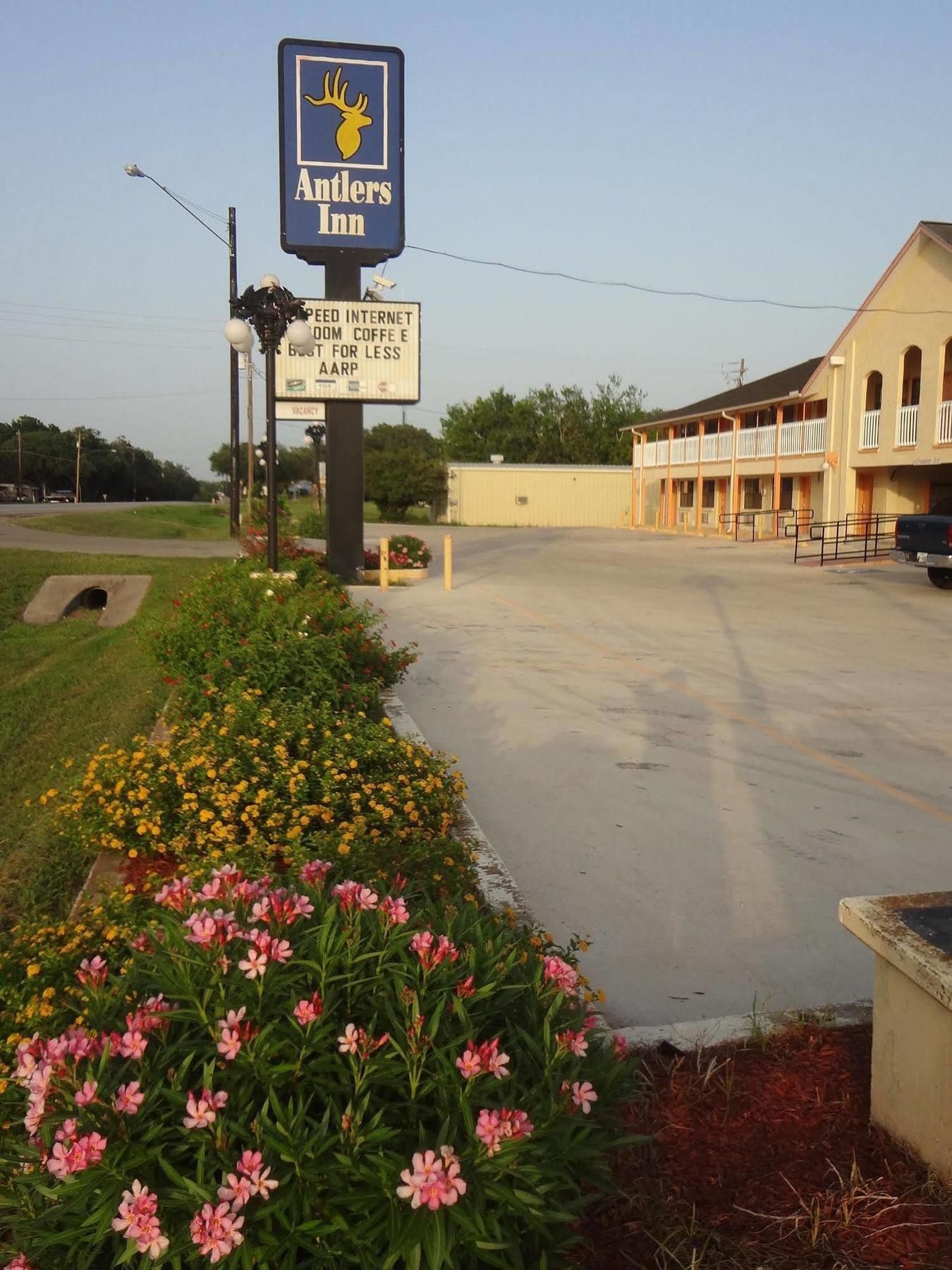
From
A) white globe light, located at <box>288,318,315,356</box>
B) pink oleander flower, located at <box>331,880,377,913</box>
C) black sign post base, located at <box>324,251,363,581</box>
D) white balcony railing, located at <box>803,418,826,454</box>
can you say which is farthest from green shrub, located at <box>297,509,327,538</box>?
pink oleander flower, located at <box>331,880,377,913</box>

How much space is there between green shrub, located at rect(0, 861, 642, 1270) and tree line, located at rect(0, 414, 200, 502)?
9392 centimetres

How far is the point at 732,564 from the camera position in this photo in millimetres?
26297

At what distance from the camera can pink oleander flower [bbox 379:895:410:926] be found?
8.63 ft

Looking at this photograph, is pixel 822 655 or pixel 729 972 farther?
pixel 822 655

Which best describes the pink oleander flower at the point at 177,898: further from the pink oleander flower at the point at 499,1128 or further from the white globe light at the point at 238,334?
the white globe light at the point at 238,334

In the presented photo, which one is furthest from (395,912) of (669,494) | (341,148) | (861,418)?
(669,494)

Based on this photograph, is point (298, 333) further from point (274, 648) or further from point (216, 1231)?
point (216, 1231)

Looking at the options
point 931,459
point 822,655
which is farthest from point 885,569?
point 822,655

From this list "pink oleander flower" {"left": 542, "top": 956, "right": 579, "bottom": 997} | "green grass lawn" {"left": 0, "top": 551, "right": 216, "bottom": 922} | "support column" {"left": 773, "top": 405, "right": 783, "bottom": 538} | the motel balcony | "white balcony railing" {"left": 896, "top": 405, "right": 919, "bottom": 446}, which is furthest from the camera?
"support column" {"left": 773, "top": 405, "right": 783, "bottom": 538}

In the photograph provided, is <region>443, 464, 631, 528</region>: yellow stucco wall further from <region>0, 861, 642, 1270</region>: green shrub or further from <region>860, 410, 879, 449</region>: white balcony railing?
<region>0, 861, 642, 1270</region>: green shrub

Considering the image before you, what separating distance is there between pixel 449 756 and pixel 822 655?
21.8 feet

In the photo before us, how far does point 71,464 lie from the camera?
339 ft

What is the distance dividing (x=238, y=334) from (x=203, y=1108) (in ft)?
41.4

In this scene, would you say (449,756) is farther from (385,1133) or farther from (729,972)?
(385,1133)
